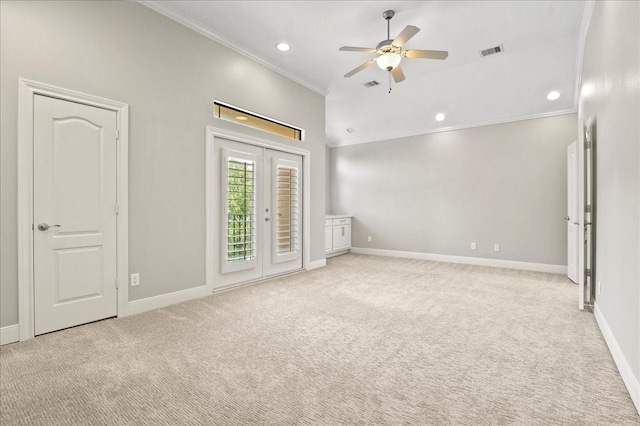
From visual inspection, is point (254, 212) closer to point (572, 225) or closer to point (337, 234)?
point (337, 234)

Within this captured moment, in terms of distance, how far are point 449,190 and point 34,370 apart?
256 inches

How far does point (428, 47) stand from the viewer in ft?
14.1

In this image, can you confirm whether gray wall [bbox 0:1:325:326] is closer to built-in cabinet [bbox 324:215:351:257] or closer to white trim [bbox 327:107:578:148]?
built-in cabinet [bbox 324:215:351:257]

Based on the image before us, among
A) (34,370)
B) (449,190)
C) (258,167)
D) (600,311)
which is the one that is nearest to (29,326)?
(34,370)

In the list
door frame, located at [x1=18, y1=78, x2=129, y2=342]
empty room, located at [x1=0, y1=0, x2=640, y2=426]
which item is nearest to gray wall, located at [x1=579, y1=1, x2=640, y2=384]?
empty room, located at [x1=0, y1=0, x2=640, y2=426]

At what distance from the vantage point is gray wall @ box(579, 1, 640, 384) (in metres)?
1.86

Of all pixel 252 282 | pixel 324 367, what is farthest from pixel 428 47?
pixel 324 367

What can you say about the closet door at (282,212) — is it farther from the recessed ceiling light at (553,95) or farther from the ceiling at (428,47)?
the recessed ceiling light at (553,95)

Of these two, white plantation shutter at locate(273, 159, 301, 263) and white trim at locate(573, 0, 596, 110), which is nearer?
white trim at locate(573, 0, 596, 110)

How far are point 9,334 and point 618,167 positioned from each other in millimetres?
4734

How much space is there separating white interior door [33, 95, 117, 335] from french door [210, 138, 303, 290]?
1.20 metres

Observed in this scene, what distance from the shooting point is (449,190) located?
6559 millimetres

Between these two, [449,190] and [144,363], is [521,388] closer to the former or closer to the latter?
[144,363]

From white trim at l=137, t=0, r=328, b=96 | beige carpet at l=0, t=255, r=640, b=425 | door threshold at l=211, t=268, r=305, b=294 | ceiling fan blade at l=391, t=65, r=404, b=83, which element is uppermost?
white trim at l=137, t=0, r=328, b=96
